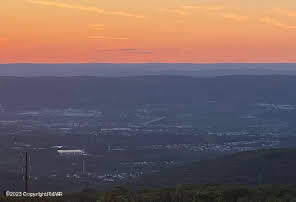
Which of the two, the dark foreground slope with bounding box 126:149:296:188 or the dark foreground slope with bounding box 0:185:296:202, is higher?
the dark foreground slope with bounding box 0:185:296:202

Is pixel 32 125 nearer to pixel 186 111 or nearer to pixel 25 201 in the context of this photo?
pixel 186 111

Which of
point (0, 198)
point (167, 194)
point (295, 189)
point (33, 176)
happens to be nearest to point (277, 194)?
point (295, 189)

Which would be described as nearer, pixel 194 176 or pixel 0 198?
pixel 0 198

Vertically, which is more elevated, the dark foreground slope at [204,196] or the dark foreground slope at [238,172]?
the dark foreground slope at [204,196]

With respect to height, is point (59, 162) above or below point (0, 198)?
below

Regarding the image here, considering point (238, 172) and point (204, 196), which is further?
point (238, 172)

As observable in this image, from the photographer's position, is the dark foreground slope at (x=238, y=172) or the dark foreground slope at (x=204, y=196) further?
the dark foreground slope at (x=238, y=172)

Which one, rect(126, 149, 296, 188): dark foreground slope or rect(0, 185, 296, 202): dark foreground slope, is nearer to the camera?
rect(0, 185, 296, 202): dark foreground slope

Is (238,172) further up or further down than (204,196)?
further down
